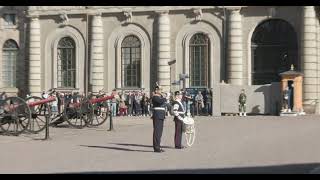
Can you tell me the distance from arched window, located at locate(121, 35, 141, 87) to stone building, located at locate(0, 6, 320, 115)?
2.5 inches

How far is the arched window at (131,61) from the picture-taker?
41562 millimetres

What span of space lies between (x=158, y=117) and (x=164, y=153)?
96 cm

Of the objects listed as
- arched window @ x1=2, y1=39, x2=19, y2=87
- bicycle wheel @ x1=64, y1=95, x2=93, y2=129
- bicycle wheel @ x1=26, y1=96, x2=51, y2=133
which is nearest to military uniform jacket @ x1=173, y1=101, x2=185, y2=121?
bicycle wheel @ x1=26, y1=96, x2=51, y2=133

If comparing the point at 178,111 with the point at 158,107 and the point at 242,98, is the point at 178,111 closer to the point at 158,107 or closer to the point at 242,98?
the point at 158,107

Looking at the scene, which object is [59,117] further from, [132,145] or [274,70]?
[274,70]

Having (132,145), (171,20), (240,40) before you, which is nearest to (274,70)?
(240,40)

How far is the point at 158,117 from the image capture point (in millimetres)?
16281

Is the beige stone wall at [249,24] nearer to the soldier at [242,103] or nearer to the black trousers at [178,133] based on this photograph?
the soldier at [242,103]

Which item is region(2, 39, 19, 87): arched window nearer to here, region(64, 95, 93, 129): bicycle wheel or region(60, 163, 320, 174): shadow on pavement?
region(64, 95, 93, 129): bicycle wheel

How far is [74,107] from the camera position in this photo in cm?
2498

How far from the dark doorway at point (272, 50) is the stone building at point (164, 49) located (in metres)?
0.06

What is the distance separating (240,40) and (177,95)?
2197cm

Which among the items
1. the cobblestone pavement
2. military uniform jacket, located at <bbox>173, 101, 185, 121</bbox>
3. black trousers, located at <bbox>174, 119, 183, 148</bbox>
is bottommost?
the cobblestone pavement

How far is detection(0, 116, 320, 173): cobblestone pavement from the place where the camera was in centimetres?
1262
